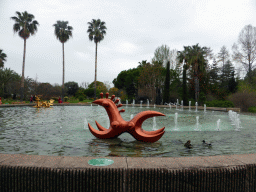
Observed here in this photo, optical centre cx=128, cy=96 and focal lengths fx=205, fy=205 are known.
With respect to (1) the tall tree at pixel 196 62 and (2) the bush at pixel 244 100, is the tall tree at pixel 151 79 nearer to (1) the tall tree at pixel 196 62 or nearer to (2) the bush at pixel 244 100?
(1) the tall tree at pixel 196 62

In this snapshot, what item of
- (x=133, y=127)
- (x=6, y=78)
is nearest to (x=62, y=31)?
(x=6, y=78)

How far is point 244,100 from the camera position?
24.2 metres

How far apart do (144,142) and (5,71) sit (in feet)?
165

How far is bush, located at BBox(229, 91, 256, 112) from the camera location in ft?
77.2

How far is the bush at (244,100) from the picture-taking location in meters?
23.5

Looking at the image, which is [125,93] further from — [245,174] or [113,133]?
[245,174]

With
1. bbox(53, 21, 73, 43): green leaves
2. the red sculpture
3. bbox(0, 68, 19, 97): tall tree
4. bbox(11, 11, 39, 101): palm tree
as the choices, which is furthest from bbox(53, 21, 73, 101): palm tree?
the red sculpture

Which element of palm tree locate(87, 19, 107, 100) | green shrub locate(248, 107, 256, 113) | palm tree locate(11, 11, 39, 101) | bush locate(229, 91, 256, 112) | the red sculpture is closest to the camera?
the red sculpture

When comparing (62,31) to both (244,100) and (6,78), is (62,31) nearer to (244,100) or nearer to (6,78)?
(6,78)

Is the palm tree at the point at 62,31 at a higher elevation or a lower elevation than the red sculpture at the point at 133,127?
higher

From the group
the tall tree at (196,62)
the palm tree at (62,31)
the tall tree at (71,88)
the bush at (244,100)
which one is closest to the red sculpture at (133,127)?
the bush at (244,100)

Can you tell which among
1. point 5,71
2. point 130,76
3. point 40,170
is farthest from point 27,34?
point 40,170

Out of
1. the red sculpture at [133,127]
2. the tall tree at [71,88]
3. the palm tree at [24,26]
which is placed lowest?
the red sculpture at [133,127]

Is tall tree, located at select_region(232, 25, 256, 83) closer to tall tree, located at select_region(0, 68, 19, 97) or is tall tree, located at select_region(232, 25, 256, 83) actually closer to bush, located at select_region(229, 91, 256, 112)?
bush, located at select_region(229, 91, 256, 112)
